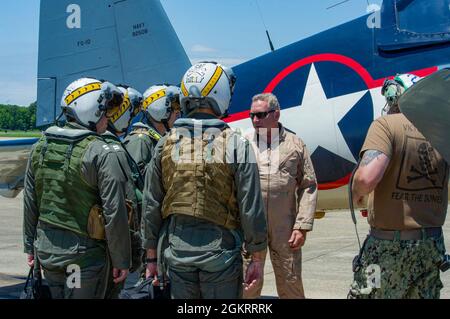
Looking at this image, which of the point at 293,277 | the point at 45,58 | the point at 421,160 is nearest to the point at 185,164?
the point at 421,160

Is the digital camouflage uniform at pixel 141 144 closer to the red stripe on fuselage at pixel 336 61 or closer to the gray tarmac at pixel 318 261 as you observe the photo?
the red stripe on fuselage at pixel 336 61

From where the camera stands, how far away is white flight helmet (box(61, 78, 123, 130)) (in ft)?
12.8

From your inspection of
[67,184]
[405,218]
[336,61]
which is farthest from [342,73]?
[67,184]

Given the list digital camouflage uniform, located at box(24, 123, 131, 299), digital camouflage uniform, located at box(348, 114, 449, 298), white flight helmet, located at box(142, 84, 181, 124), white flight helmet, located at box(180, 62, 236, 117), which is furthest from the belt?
white flight helmet, located at box(142, 84, 181, 124)

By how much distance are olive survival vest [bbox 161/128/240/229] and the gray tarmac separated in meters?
3.06

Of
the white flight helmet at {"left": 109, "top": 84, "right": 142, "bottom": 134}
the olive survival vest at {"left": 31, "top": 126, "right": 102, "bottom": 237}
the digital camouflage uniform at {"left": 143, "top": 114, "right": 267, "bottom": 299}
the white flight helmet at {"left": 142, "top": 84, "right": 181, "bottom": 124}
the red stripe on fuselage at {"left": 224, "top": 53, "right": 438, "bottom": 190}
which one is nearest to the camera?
the digital camouflage uniform at {"left": 143, "top": 114, "right": 267, "bottom": 299}

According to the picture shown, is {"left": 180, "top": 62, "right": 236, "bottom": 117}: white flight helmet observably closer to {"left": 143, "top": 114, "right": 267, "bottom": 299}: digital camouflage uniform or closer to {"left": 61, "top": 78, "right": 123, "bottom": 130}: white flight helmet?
{"left": 143, "top": 114, "right": 267, "bottom": 299}: digital camouflage uniform

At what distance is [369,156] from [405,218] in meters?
0.40

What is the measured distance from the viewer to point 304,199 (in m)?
4.72

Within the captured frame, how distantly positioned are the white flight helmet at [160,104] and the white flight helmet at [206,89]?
7.84 feet

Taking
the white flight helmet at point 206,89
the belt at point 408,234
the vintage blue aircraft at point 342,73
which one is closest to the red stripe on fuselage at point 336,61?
the vintage blue aircraft at point 342,73

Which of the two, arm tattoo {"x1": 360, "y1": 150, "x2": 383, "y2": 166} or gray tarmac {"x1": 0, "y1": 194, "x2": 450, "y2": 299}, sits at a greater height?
arm tattoo {"x1": 360, "y1": 150, "x2": 383, "y2": 166}

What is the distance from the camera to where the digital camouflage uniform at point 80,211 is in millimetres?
3709

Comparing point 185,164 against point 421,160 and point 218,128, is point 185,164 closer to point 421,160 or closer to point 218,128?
point 218,128
